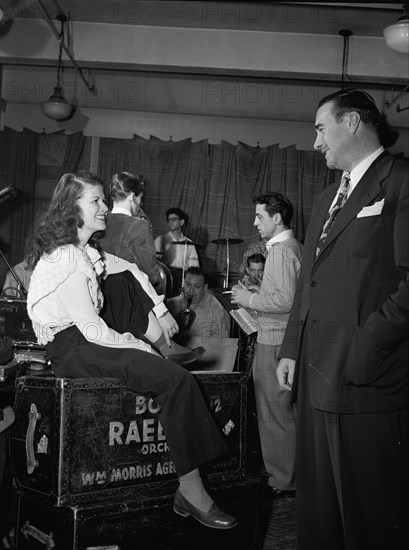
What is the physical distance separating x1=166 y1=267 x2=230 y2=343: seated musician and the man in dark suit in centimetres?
357

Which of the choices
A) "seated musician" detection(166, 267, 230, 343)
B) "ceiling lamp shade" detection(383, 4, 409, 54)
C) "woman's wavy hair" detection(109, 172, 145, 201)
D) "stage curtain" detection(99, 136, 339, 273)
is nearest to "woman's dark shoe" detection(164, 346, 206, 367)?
"woman's wavy hair" detection(109, 172, 145, 201)

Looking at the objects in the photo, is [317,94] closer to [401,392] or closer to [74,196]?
[74,196]

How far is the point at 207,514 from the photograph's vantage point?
8.07ft

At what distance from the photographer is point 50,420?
242 cm

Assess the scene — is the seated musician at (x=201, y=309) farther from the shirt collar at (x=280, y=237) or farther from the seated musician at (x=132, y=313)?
the seated musician at (x=132, y=313)

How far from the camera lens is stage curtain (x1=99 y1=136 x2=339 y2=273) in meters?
8.93

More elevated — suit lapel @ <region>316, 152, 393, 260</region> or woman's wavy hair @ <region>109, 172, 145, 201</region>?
woman's wavy hair @ <region>109, 172, 145, 201</region>

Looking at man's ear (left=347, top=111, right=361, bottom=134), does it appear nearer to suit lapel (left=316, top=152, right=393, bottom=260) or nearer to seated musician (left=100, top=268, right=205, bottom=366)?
suit lapel (left=316, top=152, right=393, bottom=260)

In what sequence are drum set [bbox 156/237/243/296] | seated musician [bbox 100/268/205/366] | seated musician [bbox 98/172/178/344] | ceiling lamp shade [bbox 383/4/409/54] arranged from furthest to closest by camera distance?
ceiling lamp shade [bbox 383/4/409/54] → drum set [bbox 156/237/243/296] → seated musician [bbox 98/172/178/344] → seated musician [bbox 100/268/205/366]

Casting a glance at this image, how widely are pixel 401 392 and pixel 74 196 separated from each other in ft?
5.18

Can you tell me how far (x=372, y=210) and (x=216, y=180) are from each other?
713cm

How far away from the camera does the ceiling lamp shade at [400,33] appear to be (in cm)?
596

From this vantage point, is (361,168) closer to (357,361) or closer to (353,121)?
(353,121)

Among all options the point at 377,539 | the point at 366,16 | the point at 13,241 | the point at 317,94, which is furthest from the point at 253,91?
the point at 377,539
